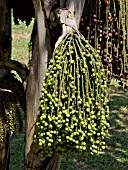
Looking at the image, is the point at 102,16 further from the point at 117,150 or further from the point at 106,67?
the point at 117,150

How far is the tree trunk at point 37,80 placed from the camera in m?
1.74

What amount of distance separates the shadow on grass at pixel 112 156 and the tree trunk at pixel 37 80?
1.93m

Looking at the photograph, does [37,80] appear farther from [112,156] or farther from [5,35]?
[112,156]

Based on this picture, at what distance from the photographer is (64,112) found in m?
1.54

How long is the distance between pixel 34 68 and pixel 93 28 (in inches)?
12.9

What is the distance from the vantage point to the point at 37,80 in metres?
1.87

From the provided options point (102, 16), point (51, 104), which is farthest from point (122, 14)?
point (51, 104)

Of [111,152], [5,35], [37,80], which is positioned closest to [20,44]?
[111,152]

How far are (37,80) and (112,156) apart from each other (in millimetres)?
2627

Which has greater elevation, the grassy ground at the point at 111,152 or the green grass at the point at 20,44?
the green grass at the point at 20,44

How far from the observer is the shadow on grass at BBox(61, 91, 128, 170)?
4102 millimetres

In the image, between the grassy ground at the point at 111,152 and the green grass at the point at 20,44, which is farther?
the green grass at the point at 20,44

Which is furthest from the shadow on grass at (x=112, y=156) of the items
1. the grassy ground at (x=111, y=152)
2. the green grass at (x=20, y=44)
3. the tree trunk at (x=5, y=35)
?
the green grass at (x=20, y=44)

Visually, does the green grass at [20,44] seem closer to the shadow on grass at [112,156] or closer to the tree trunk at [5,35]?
the shadow on grass at [112,156]
